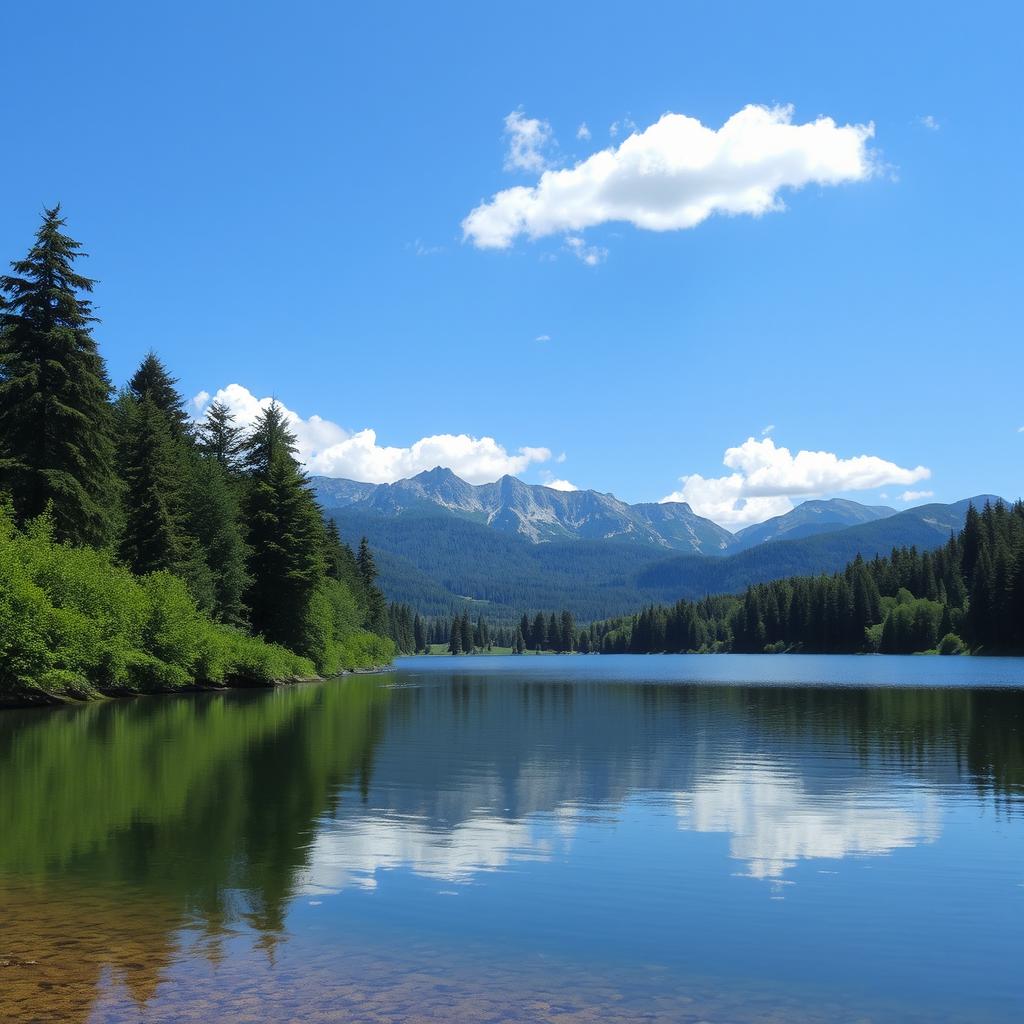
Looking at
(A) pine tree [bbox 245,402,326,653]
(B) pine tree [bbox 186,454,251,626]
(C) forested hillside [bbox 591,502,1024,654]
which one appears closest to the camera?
(B) pine tree [bbox 186,454,251,626]

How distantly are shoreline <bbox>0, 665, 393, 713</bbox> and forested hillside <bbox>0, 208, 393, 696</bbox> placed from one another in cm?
38

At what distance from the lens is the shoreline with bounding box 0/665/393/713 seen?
4378 cm

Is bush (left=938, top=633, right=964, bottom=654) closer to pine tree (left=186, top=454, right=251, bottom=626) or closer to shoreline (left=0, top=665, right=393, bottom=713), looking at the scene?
shoreline (left=0, top=665, right=393, bottom=713)

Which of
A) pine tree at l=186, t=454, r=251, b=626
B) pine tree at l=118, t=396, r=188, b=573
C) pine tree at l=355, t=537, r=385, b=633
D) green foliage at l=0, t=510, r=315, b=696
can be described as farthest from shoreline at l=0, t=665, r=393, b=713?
pine tree at l=355, t=537, r=385, b=633

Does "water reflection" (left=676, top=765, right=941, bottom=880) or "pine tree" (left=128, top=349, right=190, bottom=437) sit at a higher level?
"pine tree" (left=128, top=349, right=190, bottom=437)

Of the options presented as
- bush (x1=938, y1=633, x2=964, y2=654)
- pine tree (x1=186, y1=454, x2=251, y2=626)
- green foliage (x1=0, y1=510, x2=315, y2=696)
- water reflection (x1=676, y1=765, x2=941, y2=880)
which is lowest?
bush (x1=938, y1=633, x2=964, y2=654)

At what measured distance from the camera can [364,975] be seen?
987cm

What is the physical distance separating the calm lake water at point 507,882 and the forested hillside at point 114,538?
1296cm

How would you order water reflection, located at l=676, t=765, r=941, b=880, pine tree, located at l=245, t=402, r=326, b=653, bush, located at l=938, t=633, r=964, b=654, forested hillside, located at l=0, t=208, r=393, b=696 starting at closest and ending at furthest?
water reflection, located at l=676, t=765, r=941, b=880, forested hillside, located at l=0, t=208, r=393, b=696, pine tree, located at l=245, t=402, r=326, b=653, bush, located at l=938, t=633, r=964, b=654

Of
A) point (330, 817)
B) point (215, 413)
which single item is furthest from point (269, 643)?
point (330, 817)

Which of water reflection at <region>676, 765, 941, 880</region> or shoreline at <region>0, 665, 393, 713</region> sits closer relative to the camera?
water reflection at <region>676, 765, 941, 880</region>

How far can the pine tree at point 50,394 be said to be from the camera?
49.8 metres

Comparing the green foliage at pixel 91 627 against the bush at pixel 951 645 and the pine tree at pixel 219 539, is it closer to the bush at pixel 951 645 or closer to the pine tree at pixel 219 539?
the pine tree at pixel 219 539

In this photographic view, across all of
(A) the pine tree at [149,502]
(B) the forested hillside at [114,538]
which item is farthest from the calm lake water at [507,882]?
(A) the pine tree at [149,502]
